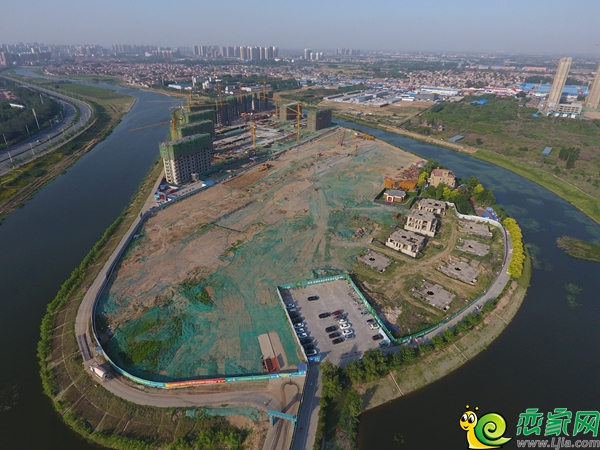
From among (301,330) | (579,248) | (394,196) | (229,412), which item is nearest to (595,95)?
(579,248)

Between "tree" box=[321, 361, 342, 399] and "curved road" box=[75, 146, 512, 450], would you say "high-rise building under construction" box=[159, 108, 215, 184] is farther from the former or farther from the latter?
"tree" box=[321, 361, 342, 399]

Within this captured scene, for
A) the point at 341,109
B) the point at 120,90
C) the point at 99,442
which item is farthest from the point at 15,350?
the point at 120,90

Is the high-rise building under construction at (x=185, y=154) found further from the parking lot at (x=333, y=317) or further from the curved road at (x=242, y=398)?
the curved road at (x=242, y=398)

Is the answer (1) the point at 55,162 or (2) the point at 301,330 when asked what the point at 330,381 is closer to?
(2) the point at 301,330

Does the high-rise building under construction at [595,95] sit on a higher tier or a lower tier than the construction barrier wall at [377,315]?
higher

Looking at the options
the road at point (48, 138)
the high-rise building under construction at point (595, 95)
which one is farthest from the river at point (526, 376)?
the high-rise building under construction at point (595, 95)

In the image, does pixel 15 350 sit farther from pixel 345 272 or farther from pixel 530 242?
pixel 530 242

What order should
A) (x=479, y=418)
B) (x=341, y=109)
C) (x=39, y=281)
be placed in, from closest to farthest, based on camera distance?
1. (x=479, y=418)
2. (x=39, y=281)
3. (x=341, y=109)
